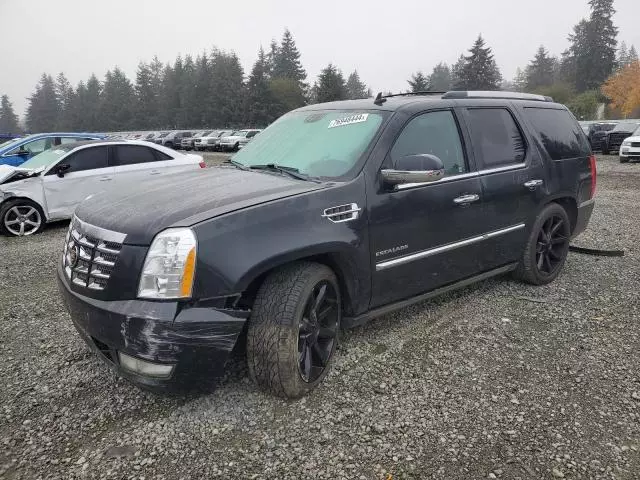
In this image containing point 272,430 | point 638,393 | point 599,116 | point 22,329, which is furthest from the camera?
point 599,116

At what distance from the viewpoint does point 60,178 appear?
798 cm

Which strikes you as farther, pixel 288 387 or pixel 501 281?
pixel 501 281

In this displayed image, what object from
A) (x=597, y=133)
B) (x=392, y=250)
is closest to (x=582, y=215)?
Answer: (x=392, y=250)

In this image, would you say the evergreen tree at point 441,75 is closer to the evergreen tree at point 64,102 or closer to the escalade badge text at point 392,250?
the evergreen tree at point 64,102

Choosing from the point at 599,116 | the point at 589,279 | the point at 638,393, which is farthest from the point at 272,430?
the point at 599,116

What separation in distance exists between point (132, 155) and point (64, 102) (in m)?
102

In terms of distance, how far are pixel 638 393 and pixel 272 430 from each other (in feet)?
7.27

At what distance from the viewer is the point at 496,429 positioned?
2.62 meters

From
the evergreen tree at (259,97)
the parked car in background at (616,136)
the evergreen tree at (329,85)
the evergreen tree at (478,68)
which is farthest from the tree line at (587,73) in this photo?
the parked car in background at (616,136)

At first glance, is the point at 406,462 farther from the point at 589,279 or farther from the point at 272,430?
the point at 589,279

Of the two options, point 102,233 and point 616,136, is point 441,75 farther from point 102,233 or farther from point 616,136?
point 102,233

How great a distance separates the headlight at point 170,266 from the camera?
2414 mm

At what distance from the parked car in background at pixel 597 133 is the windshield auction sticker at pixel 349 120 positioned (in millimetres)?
21452

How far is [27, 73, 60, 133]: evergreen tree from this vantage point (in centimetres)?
9525
